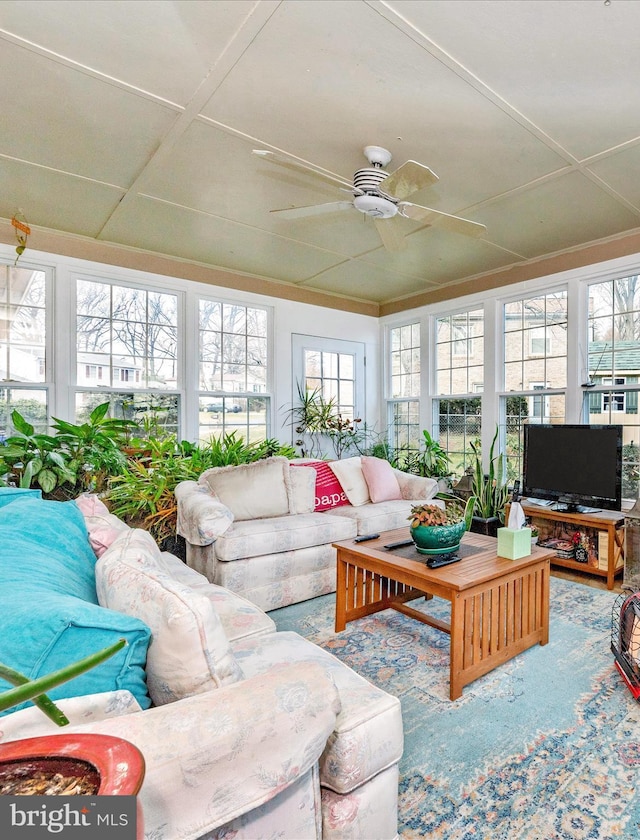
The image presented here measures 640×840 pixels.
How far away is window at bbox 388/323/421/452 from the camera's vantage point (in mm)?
5539

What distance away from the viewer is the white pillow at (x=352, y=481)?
3.86 meters

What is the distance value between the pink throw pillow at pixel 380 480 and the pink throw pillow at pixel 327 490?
0.27 meters

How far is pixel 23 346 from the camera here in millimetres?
3643

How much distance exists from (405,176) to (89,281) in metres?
3.00

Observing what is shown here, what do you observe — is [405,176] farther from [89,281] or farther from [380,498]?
[89,281]

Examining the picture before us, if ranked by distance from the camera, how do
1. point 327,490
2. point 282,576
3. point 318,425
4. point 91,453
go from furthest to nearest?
point 318,425 < point 327,490 < point 91,453 < point 282,576

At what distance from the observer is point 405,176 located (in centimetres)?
214

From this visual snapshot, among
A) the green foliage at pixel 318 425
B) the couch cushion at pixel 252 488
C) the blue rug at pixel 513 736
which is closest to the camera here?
the blue rug at pixel 513 736

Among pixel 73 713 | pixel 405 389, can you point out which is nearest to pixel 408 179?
pixel 73 713

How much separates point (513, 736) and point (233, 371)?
3.84m

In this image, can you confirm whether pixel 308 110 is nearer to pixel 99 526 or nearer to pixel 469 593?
pixel 99 526

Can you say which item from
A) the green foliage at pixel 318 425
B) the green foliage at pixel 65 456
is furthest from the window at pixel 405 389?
the green foliage at pixel 65 456

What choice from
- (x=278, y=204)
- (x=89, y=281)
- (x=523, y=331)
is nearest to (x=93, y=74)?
(x=278, y=204)

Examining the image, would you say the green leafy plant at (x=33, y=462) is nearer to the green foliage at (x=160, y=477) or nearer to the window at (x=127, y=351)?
the green foliage at (x=160, y=477)
